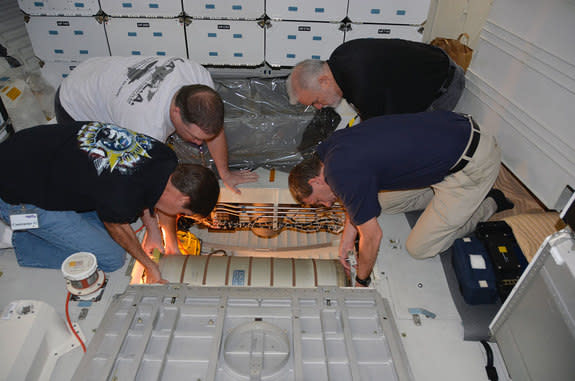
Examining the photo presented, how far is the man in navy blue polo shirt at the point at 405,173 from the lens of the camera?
209 centimetres

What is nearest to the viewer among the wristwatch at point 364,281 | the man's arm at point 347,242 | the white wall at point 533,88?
the white wall at point 533,88

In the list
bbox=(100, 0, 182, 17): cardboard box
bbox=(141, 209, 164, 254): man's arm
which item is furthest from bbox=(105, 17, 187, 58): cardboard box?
bbox=(141, 209, 164, 254): man's arm

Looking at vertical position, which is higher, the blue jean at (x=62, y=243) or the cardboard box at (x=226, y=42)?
the cardboard box at (x=226, y=42)

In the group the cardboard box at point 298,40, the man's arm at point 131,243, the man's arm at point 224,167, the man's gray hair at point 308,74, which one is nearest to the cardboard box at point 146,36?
the cardboard box at point 298,40

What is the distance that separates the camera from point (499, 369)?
209 centimetres

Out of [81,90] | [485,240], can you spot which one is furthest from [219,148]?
[485,240]

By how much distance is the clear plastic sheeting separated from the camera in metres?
3.25

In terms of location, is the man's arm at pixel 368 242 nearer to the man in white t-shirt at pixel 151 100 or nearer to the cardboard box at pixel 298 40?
the man in white t-shirt at pixel 151 100

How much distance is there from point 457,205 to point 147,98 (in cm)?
211

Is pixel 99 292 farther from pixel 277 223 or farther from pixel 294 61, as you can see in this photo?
pixel 294 61

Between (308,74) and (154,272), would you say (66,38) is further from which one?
(154,272)

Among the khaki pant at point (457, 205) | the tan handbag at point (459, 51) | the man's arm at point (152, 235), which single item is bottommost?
the man's arm at point (152, 235)

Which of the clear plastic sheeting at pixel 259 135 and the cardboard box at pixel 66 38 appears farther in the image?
the cardboard box at pixel 66 38

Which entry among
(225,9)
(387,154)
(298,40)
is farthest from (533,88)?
(225,9)
